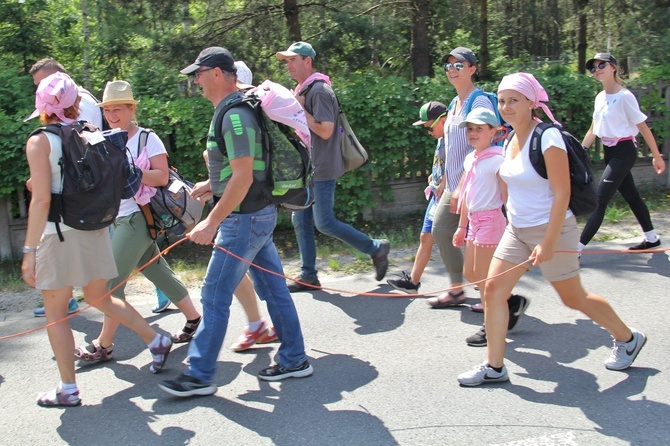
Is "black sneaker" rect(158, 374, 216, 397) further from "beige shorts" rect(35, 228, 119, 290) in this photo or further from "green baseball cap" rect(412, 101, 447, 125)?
"green baseball cap" rect(412, 101, 447, 125)

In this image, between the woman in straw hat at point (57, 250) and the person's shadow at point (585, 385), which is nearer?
the person's shadow at point (585, 385)

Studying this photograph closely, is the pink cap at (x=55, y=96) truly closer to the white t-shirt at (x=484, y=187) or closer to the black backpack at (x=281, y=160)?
the black backpack at (x=281, y=160)

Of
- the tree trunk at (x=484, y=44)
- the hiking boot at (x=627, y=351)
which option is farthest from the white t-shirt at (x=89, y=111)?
the tree trunk at (x=484, y=44)

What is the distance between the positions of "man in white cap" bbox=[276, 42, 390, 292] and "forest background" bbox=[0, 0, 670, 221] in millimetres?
2162

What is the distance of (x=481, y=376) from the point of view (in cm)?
399

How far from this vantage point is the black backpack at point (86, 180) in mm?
3711

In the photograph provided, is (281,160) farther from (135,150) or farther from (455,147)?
(455,147)

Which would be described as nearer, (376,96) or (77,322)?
(77,322)

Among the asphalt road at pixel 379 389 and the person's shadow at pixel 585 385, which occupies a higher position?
the asphalt road at pixel 379 389

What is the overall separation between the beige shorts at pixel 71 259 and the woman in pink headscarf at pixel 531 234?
7.24 feet

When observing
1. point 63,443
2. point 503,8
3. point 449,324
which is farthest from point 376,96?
point 503,8

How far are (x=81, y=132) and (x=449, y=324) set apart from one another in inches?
112

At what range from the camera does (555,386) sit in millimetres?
4023

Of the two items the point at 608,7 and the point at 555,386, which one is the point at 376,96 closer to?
the point at 555,386
